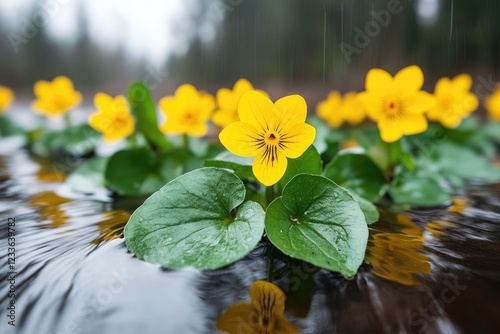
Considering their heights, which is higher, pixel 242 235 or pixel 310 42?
pixel 310 42

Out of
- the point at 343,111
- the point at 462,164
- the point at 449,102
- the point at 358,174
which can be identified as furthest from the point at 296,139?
the point at 343,111

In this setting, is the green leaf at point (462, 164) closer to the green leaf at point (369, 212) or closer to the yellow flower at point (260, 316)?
the green leaf at point (369, 212)

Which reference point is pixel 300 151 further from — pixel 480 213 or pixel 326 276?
pixel 480 213

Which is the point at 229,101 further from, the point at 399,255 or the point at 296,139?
the point at 399,255

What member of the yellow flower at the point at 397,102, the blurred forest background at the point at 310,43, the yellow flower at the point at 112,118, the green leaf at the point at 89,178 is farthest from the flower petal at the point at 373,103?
the blurred forest background at the point at 310,43

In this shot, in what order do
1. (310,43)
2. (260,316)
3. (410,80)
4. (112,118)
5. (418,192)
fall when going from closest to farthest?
(260,316) → (410,80) → (418,192) → (112,118) → (310,43)

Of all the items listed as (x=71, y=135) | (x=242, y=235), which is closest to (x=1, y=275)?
(x=242, y=235)
